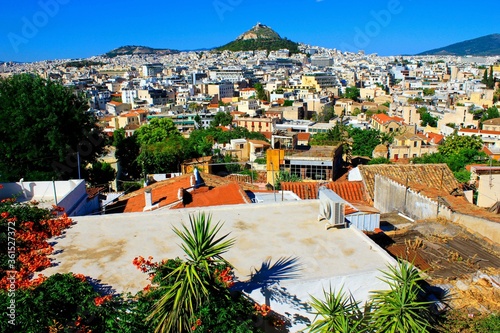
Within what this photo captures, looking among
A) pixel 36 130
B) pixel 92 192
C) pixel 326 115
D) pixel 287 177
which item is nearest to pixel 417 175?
pixel 287 177

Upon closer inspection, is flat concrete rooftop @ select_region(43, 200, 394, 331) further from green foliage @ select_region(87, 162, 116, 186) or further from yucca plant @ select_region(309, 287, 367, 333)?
green foliage @ select_region(87, 162, 116, 186)

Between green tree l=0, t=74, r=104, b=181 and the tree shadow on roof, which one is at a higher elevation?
green tree l=0, t=74, r=104, b=181

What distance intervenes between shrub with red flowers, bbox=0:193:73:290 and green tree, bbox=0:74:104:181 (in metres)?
9.19

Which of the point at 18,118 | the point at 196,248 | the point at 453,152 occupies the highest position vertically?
the point at 18,118

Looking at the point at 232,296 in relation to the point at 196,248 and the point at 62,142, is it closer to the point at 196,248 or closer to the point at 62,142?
the point at 196,248

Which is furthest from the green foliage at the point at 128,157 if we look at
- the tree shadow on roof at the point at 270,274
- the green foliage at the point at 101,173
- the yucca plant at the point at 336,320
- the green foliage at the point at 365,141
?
the green foliage at the point at 365,141

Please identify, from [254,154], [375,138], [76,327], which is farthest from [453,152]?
[76,327]

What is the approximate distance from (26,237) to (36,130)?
10.6 metres

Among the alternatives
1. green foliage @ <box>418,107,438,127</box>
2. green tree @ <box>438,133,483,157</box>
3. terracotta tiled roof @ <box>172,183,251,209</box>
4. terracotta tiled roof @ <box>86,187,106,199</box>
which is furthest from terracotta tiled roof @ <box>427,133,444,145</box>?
terracotta tiled roof @ <box>86,187,106,199</box>

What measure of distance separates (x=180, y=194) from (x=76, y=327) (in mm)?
5795

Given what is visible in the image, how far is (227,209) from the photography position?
7426 millimetres

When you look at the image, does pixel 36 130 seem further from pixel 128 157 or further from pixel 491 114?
pixel 491 114

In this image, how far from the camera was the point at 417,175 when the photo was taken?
1280cm

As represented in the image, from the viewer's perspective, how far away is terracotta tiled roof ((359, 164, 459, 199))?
41.0 ft
